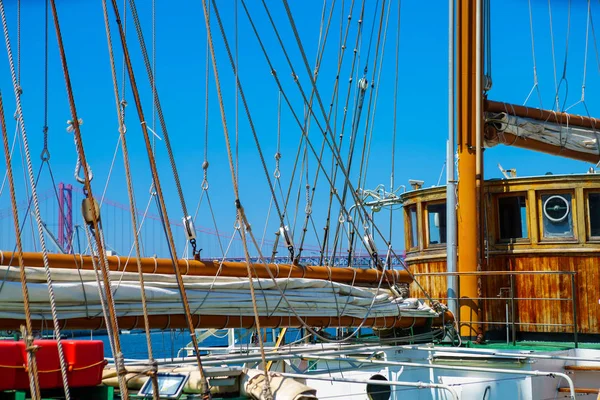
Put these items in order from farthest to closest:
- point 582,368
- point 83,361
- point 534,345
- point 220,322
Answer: point 534,345, point 582,368, point 220,322, point 83,361

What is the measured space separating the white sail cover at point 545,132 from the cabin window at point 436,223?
1.27 meters

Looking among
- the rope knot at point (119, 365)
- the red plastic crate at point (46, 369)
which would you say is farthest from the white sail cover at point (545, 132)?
the rope knot at point (119, 365)

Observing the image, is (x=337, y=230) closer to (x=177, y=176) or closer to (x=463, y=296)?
(x=463, y=296)

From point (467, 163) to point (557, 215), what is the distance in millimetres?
1527

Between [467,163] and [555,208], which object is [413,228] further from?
[555,208]

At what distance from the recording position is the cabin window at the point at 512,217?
12781mm

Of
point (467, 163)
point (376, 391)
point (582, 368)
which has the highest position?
point (467, 163)

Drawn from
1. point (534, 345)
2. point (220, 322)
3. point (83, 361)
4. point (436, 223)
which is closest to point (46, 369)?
point (83, 361)

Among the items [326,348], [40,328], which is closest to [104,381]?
[40,328]

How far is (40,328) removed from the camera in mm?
7227

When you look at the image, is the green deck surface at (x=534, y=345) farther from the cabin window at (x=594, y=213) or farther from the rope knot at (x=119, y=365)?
the rope knot at (x=119, y=365)

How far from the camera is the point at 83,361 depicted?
5.77m

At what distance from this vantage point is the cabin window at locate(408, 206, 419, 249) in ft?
45.9

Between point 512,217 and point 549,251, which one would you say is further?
point 512,217
